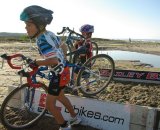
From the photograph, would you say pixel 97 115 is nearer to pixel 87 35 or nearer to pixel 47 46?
pixel 47 46

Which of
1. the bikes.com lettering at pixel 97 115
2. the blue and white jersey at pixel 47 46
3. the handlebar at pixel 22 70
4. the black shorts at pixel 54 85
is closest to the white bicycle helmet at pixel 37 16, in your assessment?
the blue and white jersey at pixel 47 46

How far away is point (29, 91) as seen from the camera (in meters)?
5.77

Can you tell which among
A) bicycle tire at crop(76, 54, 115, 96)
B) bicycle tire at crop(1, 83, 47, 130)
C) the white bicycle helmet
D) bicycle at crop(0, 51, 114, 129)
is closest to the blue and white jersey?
the white bicycle helmet

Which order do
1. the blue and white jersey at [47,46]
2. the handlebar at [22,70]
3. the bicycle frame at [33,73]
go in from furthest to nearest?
1. the bicycle frame at [33,73]
2. the handlebar at [22,70]
3. the blue and white jersey at [47,46]

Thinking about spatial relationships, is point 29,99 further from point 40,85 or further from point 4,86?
point 4,86

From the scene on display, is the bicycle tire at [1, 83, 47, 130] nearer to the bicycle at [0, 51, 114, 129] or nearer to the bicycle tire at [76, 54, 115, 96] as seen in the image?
the bicycle at [0, 51, 114, 129]

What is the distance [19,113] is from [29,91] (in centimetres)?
64

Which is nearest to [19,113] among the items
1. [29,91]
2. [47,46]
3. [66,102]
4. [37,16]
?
[29,91]

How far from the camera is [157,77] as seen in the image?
30.3 feet

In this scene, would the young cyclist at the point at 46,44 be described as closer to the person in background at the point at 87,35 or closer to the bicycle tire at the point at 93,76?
the bicycle tire at the point at 93,76

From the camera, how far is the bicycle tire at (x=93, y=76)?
6.88 m

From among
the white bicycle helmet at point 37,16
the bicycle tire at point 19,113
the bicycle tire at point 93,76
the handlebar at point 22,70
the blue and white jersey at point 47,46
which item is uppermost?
the white bicycle helmet at point 37,16

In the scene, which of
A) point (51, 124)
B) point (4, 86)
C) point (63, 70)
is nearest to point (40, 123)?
point (51, 124)

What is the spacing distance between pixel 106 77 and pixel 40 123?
2.31 metres
